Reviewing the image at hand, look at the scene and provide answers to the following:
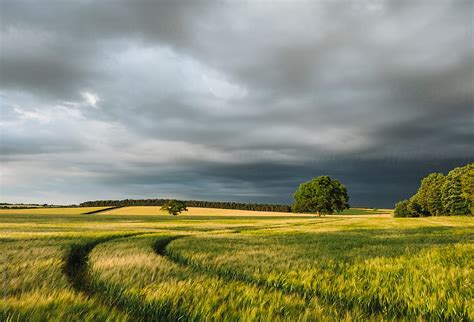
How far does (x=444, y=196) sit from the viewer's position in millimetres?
72000

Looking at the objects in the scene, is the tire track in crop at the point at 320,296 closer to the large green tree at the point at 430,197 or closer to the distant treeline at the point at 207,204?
the large green tree at the point at 430,197

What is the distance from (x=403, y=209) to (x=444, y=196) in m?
22.5

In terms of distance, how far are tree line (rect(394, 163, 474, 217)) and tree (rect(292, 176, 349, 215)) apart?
23.6 metres

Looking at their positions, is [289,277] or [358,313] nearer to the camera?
[358,313]

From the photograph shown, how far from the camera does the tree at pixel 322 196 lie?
75.1 meters

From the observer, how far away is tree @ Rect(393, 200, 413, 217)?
90.2m

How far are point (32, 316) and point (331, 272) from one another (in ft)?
20.3

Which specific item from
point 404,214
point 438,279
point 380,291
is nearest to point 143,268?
point 380,291

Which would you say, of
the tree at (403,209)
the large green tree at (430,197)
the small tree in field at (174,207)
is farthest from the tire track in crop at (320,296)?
the tree at (403,209)

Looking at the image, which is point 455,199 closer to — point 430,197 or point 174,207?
point 430,197

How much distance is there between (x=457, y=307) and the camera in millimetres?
4609

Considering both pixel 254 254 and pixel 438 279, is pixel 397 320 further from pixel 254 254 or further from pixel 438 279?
pixel 254 254

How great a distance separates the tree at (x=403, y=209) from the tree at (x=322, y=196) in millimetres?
27208

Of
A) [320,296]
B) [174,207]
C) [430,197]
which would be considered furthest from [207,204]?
[320,296]
